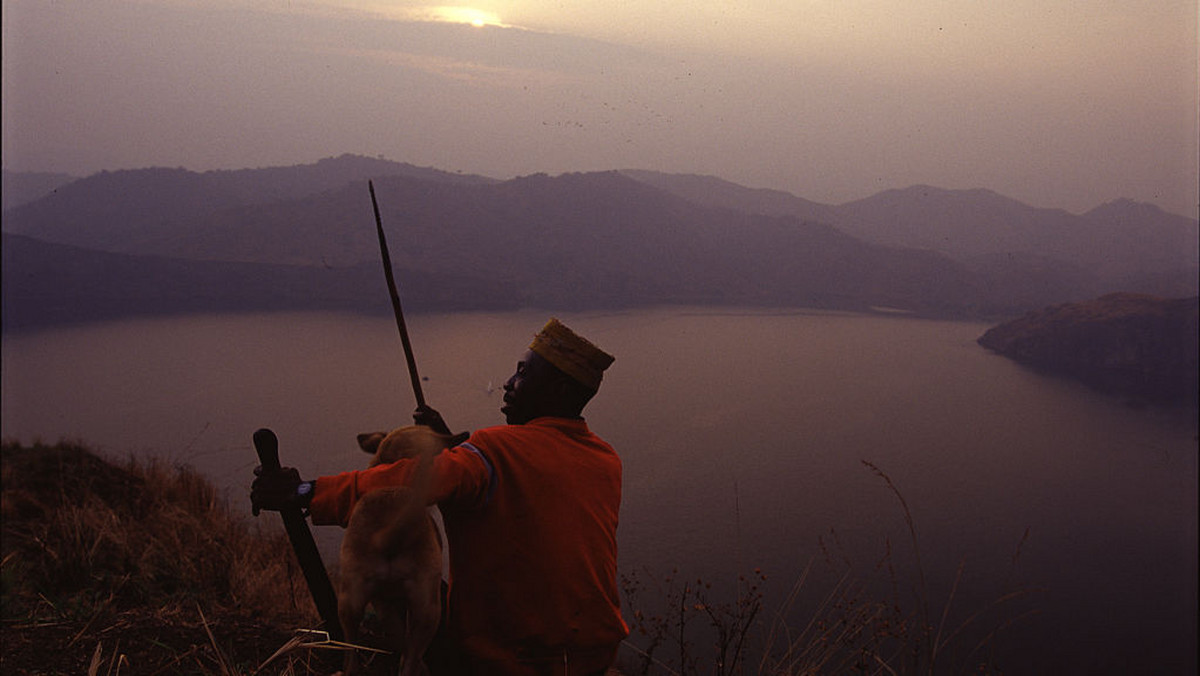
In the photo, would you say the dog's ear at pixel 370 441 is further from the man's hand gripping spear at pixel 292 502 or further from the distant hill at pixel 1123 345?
the distant hill at pixel 1123 345

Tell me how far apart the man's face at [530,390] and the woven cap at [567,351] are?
0.04 m

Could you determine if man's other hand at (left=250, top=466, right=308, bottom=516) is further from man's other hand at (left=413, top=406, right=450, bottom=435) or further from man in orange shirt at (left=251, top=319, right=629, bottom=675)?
man's other hand at (left=413, top=406, right=450, bottom=435)

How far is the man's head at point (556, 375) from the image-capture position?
2.29m

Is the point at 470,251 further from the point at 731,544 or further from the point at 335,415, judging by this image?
the point at 731,544

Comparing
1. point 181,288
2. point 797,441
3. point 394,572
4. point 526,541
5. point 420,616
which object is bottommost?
point 797,441

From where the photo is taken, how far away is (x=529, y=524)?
6.54 feet

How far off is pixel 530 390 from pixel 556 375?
4.2 inches

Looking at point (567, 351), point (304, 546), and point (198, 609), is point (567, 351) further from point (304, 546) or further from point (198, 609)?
point (198, 609)

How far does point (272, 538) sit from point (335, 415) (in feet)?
73.3

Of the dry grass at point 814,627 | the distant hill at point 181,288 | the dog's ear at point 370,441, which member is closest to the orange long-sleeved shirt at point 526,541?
the dry grass at point 814,627

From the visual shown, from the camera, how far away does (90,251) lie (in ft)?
250

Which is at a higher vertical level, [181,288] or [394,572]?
[394,572]

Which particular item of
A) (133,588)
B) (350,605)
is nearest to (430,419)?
(350,605)

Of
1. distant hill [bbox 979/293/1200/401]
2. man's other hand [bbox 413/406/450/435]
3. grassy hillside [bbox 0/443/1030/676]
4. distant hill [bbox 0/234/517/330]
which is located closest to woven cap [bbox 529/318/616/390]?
man's other hand [bbox 413/406/450/435]
